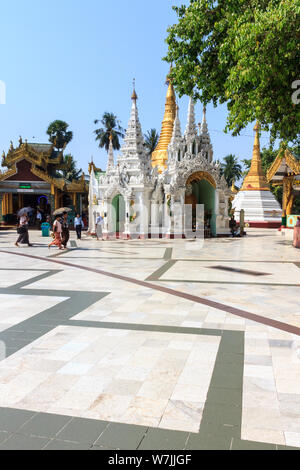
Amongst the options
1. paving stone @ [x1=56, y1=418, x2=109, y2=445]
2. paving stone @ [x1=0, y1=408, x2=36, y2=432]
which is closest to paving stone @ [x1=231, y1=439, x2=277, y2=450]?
paving stone @ [x1=56, y1=418, x2=109, y2=445]

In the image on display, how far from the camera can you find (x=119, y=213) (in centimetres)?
2573

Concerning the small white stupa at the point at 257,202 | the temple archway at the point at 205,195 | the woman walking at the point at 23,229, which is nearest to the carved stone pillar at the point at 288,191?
the temple archway at the point at 205,195

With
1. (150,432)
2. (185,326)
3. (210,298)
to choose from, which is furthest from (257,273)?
(150,432)

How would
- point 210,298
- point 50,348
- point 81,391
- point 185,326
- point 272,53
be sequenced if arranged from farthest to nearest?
point 272,53 < point 210,298 < point 185,326 < point 50,348 < point 81,391

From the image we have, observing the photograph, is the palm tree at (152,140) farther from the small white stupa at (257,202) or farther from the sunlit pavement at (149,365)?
the sunlit pavement at (149,365)

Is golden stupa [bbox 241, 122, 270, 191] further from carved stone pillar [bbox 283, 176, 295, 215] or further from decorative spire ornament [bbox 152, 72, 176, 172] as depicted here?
decorative spire ornament [bbox 152, 72, 176, 172]

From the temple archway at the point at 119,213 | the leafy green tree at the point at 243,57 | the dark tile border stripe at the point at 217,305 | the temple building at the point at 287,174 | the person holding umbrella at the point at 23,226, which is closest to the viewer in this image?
the dark tile border stripe at the point at 217,305

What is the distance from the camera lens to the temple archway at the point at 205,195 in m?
23.7

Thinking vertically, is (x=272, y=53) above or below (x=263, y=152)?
below

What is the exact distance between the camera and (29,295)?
7434 millimetres

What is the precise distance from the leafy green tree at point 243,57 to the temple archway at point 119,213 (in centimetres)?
1180

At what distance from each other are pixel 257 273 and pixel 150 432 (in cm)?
785

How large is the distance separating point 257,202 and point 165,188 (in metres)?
16.9
